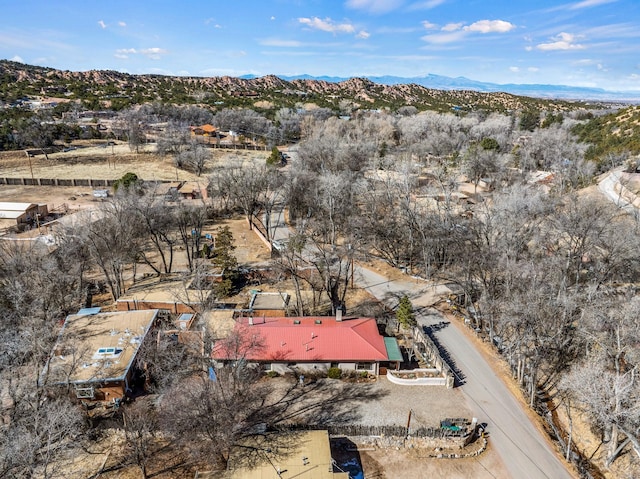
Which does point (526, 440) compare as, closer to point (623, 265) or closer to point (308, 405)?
point (308, 405)

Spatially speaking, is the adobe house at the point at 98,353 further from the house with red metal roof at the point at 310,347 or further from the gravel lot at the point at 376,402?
the gravel lot at the point at 376,402

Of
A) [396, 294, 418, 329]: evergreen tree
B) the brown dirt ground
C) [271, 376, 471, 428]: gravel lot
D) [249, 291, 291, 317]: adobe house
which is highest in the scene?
the brown dirt ground

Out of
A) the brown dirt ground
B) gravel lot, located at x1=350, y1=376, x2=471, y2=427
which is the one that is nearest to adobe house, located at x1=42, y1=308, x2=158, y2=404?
gravel lot, located at x1=350, y1=376, x2=471, y2=427

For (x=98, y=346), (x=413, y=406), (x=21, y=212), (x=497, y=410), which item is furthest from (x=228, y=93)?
(x=497, y=410)

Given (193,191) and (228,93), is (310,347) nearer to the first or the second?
(193,191)

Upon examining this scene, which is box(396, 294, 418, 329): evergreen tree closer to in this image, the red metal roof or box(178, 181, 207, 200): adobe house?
the red metal roof

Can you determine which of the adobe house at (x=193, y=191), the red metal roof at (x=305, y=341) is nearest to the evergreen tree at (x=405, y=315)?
the red metal roof at (x=305, y=341)

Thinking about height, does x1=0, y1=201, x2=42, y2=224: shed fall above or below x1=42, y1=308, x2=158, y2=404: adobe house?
above
